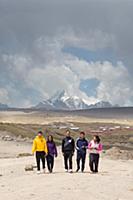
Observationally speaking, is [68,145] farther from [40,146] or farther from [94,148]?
[40,146]

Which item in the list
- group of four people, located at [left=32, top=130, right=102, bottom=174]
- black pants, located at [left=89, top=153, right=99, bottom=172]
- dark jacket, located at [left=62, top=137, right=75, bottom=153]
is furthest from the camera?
black pants, located at [left=89, top=153, right=99, bottom=172]

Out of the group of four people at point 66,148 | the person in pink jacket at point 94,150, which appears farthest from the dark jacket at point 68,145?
the person in pink jacket at point 94,150

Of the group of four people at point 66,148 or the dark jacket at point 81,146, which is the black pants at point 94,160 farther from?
the dark jacket at point 81,146

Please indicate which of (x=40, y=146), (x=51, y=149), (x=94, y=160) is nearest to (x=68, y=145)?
(x=51, y=149)

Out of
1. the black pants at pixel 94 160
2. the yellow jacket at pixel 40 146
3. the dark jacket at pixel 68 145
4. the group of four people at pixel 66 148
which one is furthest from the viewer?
the black pants at pixel 94 160

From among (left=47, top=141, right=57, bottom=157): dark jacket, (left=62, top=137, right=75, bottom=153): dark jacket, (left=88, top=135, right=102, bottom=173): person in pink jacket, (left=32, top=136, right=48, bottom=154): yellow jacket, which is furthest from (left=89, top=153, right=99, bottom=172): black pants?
(left=32, top=136, right=48, bottom=154): yellow jacket

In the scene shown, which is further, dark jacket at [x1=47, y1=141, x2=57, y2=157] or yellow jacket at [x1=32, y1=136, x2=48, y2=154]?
dark jacket at [x1=47, y1=141, x2=57, y2=157]

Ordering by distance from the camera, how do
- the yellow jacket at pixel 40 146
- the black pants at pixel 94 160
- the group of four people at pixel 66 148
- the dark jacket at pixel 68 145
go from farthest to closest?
1. the black pants at pixel 94 160
2. the dark jacket at pixel 68 145
3. the group of four people at pixel 66 148
4. the yellow jacket at pixel 40 146

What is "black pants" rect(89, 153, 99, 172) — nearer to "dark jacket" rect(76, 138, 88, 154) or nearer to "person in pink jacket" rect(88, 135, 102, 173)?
"person in pink jacket" rect(88, 135, 102, 173)

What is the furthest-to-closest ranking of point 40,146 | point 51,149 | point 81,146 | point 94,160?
1. point 94,160
2. point 81,146
3. point 51,149
4. point 40,146

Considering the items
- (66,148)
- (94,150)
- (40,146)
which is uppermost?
(40,146)

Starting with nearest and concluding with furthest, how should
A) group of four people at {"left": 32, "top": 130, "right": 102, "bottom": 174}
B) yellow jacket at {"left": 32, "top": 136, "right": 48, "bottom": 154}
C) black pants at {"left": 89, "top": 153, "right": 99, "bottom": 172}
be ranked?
yellow jacket at {"left": 32, "top": 136, "right": 48, "bottom": 154}
group of four people at {"left": 32, "top": 130, "right": 102, "bottom": 174}
black pants at {"left": 89, "top": 153, "right": 99, "bottom": 172}

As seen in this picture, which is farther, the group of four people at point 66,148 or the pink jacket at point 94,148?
the pink jacket at point 94,148

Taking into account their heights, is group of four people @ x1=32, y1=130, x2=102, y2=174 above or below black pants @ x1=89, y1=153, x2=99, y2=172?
above
